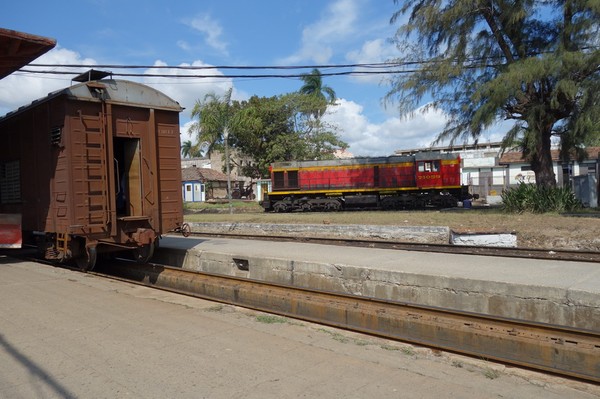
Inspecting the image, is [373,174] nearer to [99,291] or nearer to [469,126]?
[469,126]

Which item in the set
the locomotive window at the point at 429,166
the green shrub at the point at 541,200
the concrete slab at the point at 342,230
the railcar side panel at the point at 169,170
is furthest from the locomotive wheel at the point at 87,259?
the locomotive window at the point at 429,166

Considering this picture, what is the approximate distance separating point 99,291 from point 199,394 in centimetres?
509

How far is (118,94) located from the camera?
31.7 feet

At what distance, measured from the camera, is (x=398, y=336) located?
6.25 m

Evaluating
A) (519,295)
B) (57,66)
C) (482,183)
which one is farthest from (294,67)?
(482,183)

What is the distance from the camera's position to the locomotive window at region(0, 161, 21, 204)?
37.4 feet

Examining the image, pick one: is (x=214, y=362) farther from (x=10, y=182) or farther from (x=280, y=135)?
(x=280, y=135)

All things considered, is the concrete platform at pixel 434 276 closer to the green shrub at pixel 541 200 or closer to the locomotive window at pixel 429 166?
the green shrub at pixel 541 200

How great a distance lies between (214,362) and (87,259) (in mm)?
6513

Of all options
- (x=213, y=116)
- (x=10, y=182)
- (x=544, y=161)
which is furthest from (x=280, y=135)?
(x=10, y=182)

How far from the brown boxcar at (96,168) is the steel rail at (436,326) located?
7.56 ft

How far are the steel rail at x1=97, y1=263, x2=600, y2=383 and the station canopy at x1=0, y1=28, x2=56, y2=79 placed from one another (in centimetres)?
634

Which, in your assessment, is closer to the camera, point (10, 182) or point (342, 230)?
point (10, 182)

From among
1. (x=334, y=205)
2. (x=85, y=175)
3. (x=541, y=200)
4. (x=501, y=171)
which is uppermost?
(x=501, y=171)
